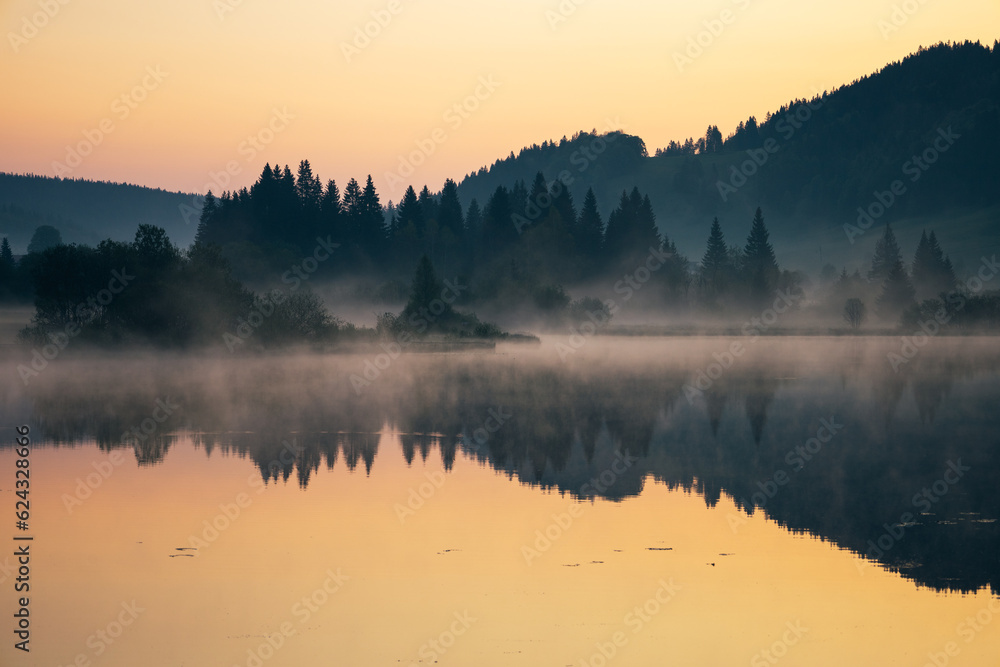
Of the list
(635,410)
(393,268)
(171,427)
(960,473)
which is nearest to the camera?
(960,473)

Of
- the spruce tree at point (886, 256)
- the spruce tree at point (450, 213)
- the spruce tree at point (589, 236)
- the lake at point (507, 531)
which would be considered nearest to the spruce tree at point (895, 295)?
the spruce tree at point (886, 256)

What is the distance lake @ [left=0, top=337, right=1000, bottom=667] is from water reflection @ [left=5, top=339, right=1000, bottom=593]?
0.15m

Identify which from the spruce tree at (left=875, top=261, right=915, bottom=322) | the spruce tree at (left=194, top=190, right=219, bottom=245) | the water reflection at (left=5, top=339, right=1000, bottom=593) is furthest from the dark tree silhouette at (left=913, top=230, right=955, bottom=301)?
the spruce tree at (left=194, top=190, right=219, bottom=245)

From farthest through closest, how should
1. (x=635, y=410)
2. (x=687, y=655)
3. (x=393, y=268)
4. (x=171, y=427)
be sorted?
(x=393, y=268) → (x=635, y=410) → (x=171, y=427) → (x=687, y=655)

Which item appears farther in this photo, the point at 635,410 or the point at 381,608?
the point at 635,410

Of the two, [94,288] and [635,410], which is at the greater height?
[94,288]

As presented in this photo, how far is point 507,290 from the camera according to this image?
115625 millimetres

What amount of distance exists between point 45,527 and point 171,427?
1324 centimetres

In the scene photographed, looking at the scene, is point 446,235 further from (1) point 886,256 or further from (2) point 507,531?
(2) point 507,531

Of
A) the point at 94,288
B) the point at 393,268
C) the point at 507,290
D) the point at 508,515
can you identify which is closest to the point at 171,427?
the point at 508,515

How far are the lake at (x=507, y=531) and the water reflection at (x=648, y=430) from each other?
152 mm

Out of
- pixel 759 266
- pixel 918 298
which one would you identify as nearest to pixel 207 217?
pixel 759 266

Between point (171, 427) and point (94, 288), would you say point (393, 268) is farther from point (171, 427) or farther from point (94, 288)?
point (171, 427)

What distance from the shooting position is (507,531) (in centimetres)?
1897
